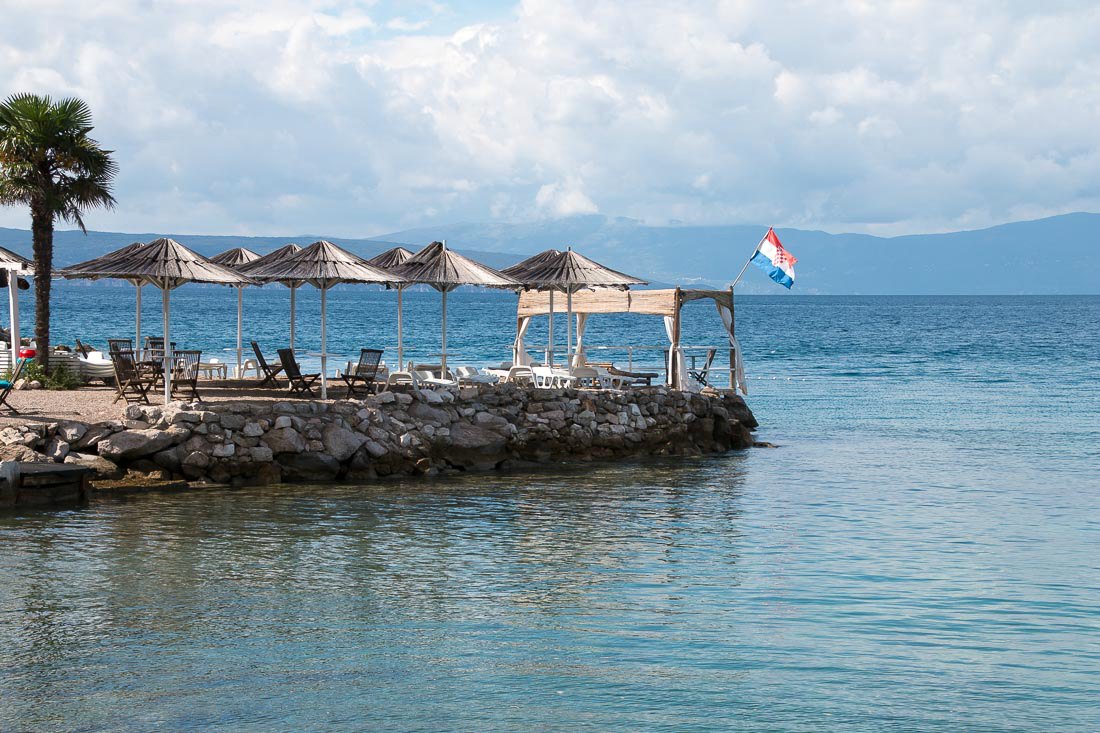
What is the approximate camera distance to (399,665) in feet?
30.3

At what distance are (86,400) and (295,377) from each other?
3673 millimetres

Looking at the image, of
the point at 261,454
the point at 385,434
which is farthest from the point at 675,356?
the point at 261,454

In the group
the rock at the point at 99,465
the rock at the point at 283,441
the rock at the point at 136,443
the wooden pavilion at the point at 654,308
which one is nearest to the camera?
the rock at the point at 99,465

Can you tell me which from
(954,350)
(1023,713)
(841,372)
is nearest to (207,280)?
(1023,713)

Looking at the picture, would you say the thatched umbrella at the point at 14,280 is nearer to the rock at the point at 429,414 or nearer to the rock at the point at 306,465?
the rock at the point at 306,465

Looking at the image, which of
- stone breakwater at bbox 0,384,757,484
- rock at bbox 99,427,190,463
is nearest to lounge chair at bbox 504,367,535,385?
stone breakwater at bbox 0,384,757,484

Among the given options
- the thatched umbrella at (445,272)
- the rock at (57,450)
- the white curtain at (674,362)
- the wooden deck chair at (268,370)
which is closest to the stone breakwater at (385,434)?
the rock at (57,450)

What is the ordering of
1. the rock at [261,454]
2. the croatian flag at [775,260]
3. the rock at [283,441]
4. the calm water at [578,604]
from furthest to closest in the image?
the croatian flag at [775,260]
the rock at [283,441]
the rock at [261,454]
the calm water at [578,604]

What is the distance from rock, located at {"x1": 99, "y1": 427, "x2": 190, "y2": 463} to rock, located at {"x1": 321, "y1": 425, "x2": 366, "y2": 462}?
235 cm

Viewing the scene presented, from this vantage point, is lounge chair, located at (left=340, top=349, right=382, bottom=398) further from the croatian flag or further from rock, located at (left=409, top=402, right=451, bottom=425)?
the croatian flag

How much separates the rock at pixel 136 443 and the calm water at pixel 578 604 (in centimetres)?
114

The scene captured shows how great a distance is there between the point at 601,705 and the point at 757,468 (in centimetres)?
1359

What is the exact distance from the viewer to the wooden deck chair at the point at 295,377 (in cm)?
2031

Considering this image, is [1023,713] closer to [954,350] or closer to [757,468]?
[757,468]
